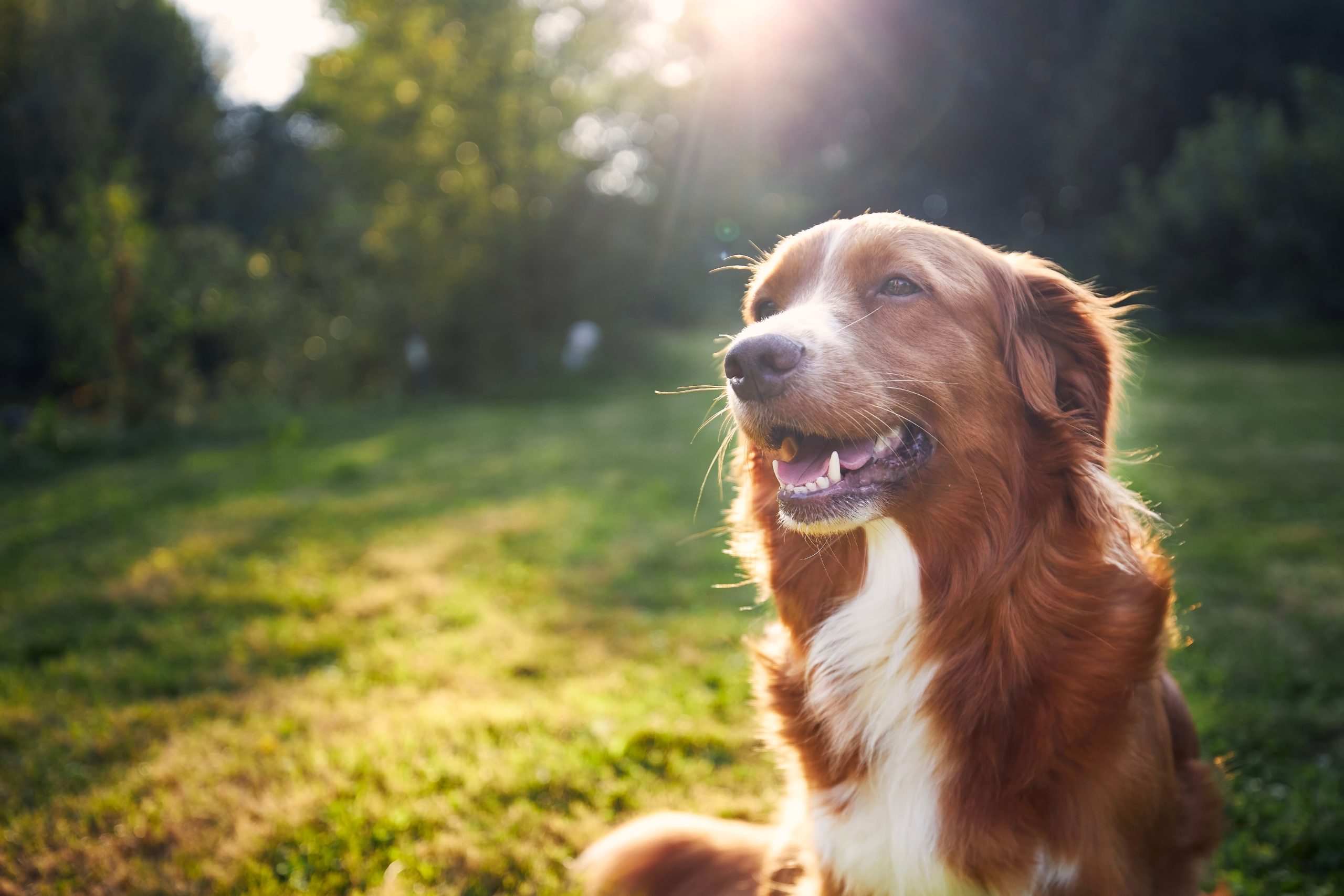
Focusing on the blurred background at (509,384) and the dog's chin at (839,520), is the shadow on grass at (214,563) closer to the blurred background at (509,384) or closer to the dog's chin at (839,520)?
the blurred background at (509,384)

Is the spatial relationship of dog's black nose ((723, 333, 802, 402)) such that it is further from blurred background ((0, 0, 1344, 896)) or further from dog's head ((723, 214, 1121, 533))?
blurred background ((0, 0, 1344, 896))

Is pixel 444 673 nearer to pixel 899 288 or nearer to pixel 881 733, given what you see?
pixel 881 733

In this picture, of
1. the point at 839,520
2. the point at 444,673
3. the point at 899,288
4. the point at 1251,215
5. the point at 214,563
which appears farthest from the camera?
the point at 1251,215

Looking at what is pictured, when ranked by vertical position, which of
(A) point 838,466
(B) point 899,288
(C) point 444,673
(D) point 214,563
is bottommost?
(C) point 444,673

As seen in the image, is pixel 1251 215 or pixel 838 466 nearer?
pixel 838 466

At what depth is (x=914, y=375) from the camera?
6.71 feet

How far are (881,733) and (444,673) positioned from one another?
9.38 ft

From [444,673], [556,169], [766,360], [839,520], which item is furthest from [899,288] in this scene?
[556,169]

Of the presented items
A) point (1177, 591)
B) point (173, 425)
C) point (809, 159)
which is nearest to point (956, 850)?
point (1177, 591)

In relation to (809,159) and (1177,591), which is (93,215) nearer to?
(1177,591)

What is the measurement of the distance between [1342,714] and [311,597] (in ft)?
18.0

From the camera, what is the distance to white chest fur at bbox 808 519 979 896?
186cm

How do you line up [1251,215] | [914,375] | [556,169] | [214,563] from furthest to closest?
[556,169] → [1251,215] → [214,563] → [914,375]

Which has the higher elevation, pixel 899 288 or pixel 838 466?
pixel 899 288
